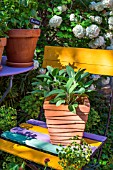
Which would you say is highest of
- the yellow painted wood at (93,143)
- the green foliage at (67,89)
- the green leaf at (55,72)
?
the green leaf at (55,72)

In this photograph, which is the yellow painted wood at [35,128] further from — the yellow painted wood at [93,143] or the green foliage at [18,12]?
the green foliage at [18,12]

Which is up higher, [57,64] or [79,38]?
[79,38]

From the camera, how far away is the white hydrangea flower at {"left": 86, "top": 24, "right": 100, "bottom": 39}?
2.61 metres

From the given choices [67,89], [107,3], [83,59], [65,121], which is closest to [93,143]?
[65,121]

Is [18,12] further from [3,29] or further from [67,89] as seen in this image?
[67,89]

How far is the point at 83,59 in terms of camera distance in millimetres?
2088

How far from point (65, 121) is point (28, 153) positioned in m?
0.30

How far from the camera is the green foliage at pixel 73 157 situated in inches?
60.0

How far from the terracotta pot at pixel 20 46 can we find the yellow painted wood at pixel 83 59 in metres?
0.33

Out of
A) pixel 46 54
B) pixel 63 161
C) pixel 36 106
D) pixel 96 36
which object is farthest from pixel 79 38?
pixel 63 161

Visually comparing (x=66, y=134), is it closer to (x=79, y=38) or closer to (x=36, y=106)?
(x=36, y=106)

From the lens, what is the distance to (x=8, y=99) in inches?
116

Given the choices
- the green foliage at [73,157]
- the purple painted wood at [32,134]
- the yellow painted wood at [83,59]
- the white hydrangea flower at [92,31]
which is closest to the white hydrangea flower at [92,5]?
the white hydrangea flower at [92,31]

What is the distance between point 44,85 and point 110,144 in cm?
140
